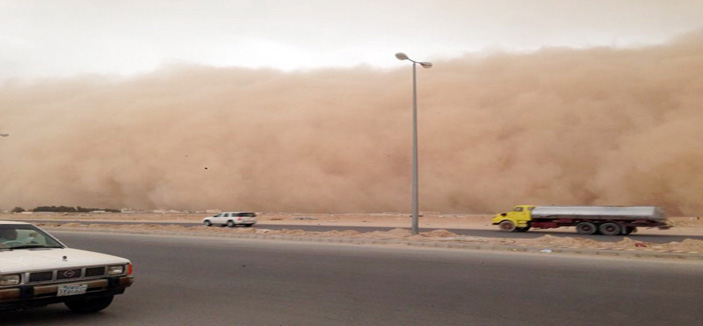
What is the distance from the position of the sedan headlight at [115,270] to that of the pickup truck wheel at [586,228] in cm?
2391

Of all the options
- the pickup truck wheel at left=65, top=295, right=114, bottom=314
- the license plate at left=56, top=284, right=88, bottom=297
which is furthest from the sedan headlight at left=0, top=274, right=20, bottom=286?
the pickup truck wheel at left=65, top=295, right=114, bottom=314

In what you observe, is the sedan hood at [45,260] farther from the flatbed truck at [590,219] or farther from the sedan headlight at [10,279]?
the flatbed truck at [590,219]

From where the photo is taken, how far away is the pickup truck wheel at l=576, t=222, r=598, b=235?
1015 inches

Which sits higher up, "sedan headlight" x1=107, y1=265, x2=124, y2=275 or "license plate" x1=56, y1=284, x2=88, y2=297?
→ "sedan headlight" x1=107, y1=265, x2=124, y2=275

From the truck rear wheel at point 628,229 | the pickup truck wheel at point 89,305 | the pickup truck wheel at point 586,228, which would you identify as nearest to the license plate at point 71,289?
the pickup truck wheel at point 89,305

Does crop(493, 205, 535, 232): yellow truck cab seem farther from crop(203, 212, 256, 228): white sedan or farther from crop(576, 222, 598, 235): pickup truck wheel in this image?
crop(203, 212, 256, 228): white sedan

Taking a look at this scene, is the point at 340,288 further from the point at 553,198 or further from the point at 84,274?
the point at 553,198

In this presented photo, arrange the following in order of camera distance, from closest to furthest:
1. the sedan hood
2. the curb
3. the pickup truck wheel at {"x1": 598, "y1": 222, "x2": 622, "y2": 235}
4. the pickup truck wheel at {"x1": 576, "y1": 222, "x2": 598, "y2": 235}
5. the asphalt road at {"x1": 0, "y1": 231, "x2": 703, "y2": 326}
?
the sedan hood → the asphalt road at {"x1": 0, "y1": 231, "x2": 703, "y2": 326} → the curb → the pickup truck wheel at {"x1": 598, "y1": 222, "x2": 622, "y2": 235} → the pickup truck wheel at {"x1": 576, "y1": 222, "x2": 598, "y2": 235}

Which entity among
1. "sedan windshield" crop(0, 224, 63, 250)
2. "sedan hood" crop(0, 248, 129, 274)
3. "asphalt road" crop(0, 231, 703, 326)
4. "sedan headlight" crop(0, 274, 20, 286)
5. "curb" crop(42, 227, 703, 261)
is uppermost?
"sedan windshield" crop(0, 224, 63, 250)

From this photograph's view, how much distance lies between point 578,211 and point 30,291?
25.2 meters

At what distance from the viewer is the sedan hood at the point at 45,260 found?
18.7 feet

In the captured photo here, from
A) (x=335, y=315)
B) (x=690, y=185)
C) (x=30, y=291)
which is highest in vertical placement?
(x=690, y=185)

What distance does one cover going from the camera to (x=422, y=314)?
657 cm

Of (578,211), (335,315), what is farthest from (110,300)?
(578,211)
